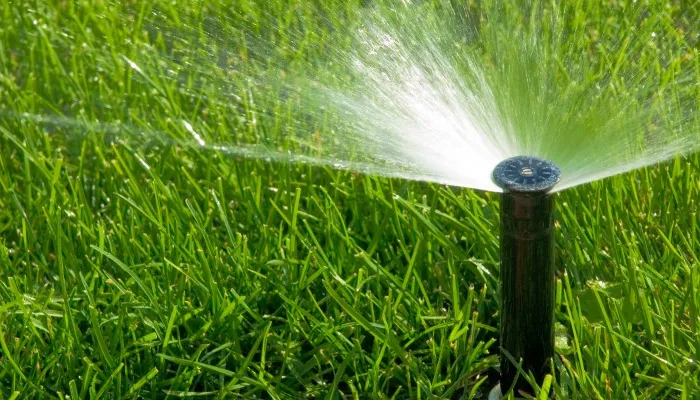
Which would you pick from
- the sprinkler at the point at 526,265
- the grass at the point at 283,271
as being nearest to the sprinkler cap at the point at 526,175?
the sprinkler at the point at 526,265

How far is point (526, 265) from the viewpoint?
5.75 feet

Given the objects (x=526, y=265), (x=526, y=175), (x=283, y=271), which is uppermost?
(x=526, y=175)

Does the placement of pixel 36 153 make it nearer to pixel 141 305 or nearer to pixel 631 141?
pixel 141 305

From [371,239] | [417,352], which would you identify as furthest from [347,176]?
[417,352]

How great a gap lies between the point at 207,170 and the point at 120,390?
79 centimetres

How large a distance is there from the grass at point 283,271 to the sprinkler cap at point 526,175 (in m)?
0.37

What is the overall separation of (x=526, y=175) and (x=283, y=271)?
0.77 m

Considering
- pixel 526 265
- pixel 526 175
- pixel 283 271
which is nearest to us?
pixel 526 175

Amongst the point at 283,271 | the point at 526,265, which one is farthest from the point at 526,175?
the point at 283,271

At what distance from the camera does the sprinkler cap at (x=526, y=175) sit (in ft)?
5.35

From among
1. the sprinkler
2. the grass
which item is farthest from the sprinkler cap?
the grass

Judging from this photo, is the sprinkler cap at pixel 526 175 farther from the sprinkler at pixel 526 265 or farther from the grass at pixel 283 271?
the grass at pixel 283 271

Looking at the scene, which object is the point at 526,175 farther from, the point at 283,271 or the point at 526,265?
the point at 283,271

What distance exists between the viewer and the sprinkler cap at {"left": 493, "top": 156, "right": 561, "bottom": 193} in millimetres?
1630
